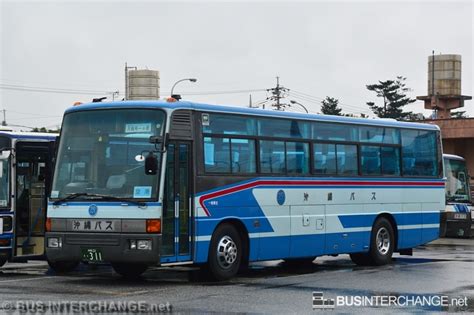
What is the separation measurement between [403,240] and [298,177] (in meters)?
3.96

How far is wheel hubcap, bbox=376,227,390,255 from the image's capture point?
19.7 metres

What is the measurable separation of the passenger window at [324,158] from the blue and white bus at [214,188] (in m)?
0.02

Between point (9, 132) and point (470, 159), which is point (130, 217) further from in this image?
point (470, 159)

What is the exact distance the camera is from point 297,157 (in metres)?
17.7

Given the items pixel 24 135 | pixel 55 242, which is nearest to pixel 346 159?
pixel 24 135

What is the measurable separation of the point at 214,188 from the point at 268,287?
191cm

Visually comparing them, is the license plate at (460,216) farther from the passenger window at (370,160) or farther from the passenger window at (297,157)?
the passenger window at (297,157)

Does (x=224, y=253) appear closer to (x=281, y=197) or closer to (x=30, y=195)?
(x=281, y=197)

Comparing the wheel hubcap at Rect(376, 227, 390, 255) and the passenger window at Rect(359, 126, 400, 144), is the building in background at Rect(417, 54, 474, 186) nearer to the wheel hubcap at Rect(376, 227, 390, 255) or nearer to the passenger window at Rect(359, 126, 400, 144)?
the passenger window at Rect(359, 126, 400, 144)

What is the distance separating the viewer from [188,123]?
600 inches

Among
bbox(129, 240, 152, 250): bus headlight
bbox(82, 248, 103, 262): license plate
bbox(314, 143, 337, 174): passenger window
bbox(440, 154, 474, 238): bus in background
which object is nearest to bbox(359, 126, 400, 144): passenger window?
bbox(314, 143, 337, 174): passenger window

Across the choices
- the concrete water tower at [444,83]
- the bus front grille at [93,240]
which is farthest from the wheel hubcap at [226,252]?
the concrete water tower at [444,83]

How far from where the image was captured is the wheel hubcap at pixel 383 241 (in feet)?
64.7

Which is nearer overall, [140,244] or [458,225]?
[140,244]
